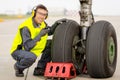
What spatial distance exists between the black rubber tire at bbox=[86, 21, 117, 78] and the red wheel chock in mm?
264

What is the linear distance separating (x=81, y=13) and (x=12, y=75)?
56.2 inches

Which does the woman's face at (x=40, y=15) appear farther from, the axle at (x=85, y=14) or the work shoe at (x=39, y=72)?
the work shoe at (x=39, y=72)

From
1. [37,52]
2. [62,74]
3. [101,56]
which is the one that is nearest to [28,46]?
[37,52]

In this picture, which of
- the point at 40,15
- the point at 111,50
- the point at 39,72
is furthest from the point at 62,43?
the point at 111,50

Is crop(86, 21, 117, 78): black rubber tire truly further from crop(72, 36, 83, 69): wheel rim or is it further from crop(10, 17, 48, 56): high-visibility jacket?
crop(10, 17, 48, 56): high-visibility jacket

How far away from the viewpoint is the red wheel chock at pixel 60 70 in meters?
6.07

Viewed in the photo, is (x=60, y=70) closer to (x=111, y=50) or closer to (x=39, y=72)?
(x=39, y=72)

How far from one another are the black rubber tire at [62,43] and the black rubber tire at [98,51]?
0.89 ft

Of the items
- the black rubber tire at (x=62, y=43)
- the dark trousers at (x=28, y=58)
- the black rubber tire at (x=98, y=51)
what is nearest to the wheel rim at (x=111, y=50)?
the black rubber tire at (x=98, y=51)

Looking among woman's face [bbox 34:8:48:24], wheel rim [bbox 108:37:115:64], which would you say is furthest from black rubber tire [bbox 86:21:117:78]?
woman's face [bbox 34:8:48:24]

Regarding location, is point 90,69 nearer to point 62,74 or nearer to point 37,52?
point 62,74

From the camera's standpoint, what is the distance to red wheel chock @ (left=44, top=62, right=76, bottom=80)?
239 inches

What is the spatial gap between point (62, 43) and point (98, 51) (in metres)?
0.54

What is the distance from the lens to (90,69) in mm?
6230
